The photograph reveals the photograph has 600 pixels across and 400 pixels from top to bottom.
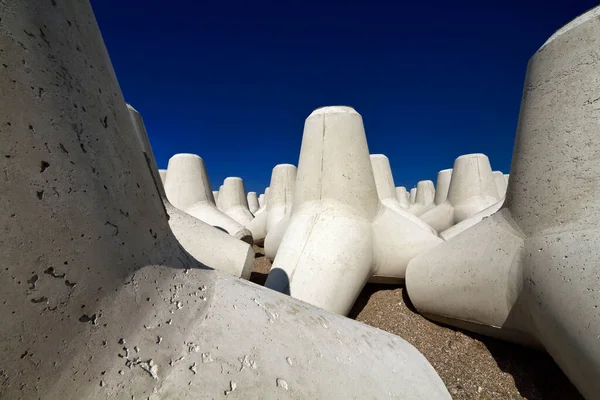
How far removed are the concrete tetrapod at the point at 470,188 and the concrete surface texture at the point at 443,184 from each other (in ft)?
3.94

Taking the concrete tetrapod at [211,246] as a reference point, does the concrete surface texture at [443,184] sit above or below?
above

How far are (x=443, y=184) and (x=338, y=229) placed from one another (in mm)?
4920

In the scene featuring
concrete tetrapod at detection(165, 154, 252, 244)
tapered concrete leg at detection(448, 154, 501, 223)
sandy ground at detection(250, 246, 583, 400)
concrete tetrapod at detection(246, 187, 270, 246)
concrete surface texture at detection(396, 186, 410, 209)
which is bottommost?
concrete tetrapod at detection(246, 187, 270, 246)

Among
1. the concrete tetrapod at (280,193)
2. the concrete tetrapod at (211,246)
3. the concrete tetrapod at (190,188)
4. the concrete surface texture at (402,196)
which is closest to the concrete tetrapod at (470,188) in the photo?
the concrete tetrapod at (280,193)

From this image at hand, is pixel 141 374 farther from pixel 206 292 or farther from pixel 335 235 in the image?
pixel 335 235

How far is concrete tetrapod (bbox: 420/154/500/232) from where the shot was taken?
201 inches

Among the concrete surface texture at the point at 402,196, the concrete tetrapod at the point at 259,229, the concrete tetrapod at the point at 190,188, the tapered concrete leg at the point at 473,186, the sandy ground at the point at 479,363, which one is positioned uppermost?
the tapered concrete leg at the point at 473,186

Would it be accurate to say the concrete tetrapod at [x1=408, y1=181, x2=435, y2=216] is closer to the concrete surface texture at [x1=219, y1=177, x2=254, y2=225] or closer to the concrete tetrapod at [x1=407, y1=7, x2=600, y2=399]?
the concrete surface texture at [x1=219, y1=177, x2=254, y2=225]

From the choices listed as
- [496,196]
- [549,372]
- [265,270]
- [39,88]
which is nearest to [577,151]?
[549,372]

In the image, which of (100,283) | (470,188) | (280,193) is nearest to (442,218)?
(470,188)

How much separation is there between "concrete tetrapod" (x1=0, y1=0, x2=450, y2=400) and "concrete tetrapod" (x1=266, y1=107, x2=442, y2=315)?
1340mm

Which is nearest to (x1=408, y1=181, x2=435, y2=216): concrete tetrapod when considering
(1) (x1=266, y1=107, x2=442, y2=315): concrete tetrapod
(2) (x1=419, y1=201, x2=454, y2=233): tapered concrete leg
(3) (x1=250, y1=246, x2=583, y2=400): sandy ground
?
(2) (x1=419, y1=201, x2=454, y2=233): tapered concrete leg

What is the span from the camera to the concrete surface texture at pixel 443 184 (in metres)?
6.59

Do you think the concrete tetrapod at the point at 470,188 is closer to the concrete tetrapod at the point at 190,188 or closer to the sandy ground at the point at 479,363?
the sandy ground at the point at 479,363
